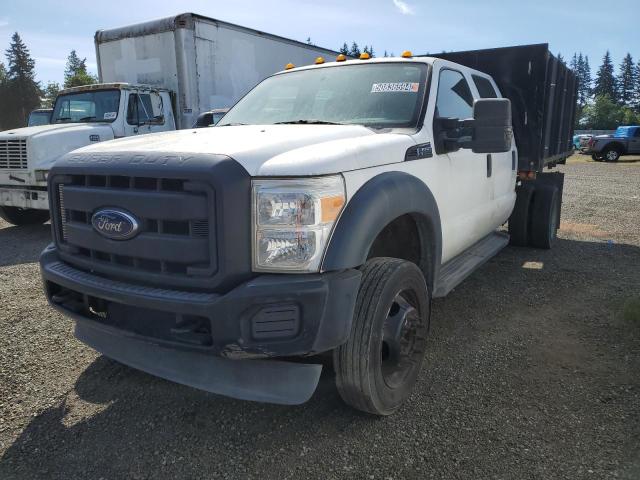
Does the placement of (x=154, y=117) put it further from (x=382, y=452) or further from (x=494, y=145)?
(x=382, y=452)

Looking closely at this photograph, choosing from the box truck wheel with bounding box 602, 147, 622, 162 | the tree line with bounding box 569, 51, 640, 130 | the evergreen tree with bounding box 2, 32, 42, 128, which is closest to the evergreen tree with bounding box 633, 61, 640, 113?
the tree line with bounding box 569, 51, 640, 130

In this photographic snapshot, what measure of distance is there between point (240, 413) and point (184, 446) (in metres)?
0.38

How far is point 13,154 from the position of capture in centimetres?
765

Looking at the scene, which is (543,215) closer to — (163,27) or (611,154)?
(163,27)

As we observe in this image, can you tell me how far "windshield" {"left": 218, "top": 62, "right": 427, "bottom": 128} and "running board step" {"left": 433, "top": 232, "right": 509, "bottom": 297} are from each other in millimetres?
1129

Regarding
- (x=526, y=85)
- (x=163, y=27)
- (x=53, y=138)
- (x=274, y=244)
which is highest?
(x=163, y=27)

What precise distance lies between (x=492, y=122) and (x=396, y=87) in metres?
0.73

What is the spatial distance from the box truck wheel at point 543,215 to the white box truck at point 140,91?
614 cm

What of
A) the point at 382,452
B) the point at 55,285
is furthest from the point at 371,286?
the point at 55,285

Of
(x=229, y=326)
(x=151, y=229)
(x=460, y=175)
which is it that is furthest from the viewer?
(x=460, y=175)

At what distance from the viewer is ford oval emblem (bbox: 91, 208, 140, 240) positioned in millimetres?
2388

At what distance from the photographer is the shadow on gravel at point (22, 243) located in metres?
6.29

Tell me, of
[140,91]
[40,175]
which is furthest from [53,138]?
[140,91]

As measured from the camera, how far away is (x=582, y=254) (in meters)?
6.35
